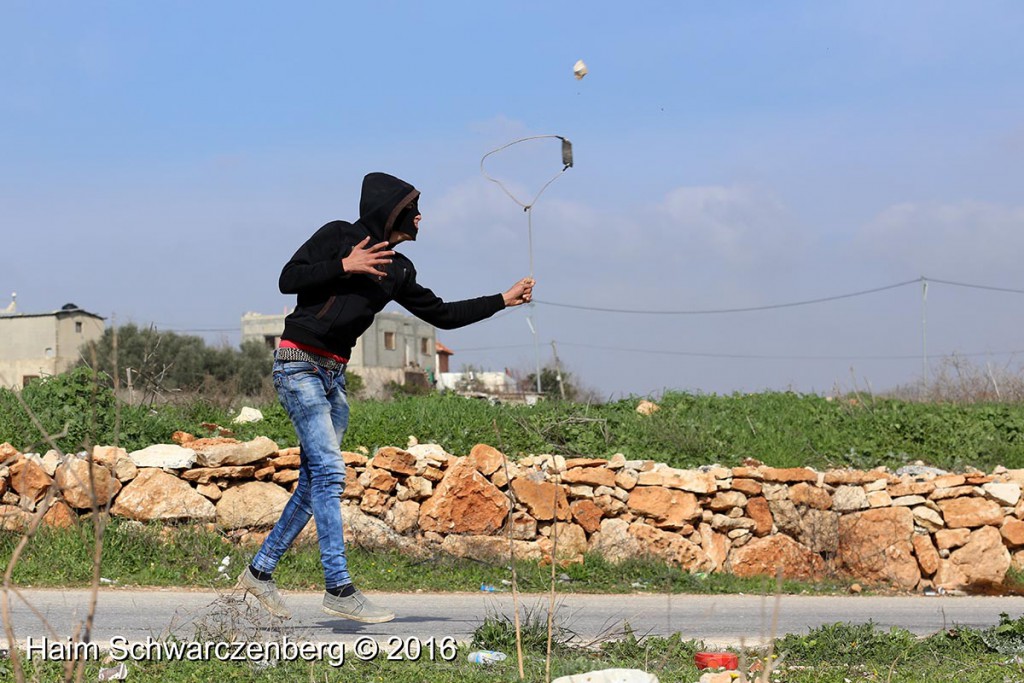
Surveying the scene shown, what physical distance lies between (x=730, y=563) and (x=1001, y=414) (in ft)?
16.3

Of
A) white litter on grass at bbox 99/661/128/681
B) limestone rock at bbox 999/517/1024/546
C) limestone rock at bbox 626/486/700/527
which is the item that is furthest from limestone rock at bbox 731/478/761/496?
white litter on grass at bbox 99/661/128/681

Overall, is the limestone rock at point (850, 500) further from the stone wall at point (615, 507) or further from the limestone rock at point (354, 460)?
the limestone rock at point (354, 460)

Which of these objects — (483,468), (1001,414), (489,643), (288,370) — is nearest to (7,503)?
(483,468)

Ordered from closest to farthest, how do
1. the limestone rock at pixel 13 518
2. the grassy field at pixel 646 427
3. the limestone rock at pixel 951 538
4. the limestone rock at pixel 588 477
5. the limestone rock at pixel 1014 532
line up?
the limestone rock at pixel 13 518 < the grassy field at pixel 646 427 < the limestone rock at pixel 588 477 < the limestone rock at pixel 951 538 < the limestone rock at pixel 1014 532

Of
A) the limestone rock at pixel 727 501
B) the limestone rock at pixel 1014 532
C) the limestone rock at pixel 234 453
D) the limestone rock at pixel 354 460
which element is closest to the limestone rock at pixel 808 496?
the limestone rock at pixel 727 501

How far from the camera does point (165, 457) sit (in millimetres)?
9359

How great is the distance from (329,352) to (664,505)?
220 inches

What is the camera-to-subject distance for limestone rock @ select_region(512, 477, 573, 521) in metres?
10.1

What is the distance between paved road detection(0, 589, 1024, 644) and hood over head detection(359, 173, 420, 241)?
6.71ft

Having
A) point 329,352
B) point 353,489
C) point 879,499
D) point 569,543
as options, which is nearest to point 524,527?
point 569,543

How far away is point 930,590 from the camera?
10.5 meters

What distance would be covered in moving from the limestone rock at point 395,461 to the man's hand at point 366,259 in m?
4.54

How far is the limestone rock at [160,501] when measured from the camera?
893 centimetres

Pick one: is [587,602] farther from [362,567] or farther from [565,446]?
[565,446]
